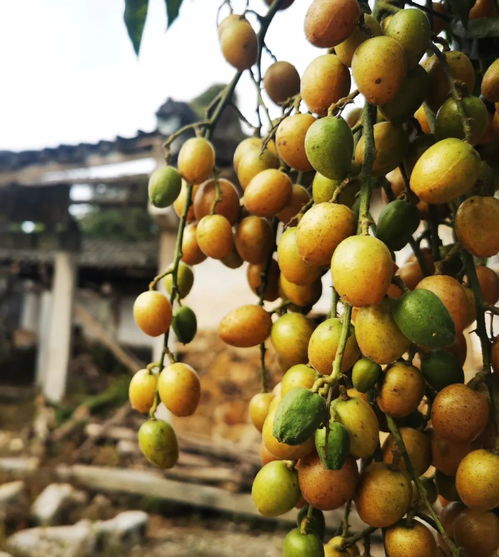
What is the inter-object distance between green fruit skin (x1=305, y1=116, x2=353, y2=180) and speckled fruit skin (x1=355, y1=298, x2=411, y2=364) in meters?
0.15

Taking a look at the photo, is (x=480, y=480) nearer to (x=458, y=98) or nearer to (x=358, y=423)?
(x=358, y=423)

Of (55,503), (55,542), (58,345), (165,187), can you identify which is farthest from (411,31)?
(58,345)

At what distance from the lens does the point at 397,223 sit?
0.61 meters

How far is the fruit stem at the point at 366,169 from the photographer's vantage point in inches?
21.1

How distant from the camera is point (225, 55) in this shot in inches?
33.5

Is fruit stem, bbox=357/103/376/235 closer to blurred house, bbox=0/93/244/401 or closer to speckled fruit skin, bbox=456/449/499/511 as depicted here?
speckled fruit skin, bbox=456/449/499/511

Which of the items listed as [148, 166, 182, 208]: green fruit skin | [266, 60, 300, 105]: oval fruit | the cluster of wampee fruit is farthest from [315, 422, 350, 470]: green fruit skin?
[266, 60, 300, 105]: oval fruit

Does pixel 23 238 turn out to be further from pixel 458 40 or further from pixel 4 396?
pixel 458 40

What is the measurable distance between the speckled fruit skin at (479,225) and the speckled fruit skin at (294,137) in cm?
21

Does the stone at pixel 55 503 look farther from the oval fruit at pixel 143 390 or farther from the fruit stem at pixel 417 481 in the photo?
the fruit stem at pixel 417 481

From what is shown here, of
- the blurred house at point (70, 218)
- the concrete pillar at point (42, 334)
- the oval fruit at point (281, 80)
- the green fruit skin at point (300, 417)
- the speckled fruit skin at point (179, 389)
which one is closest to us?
the green fruit skin at point (300, 417)

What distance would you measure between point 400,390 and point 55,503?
4.01 meters

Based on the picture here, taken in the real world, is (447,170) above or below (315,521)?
above

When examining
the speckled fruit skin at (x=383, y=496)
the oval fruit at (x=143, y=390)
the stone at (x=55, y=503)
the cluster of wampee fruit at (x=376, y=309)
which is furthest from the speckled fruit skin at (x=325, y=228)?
the stone at (x=55, y=503)
